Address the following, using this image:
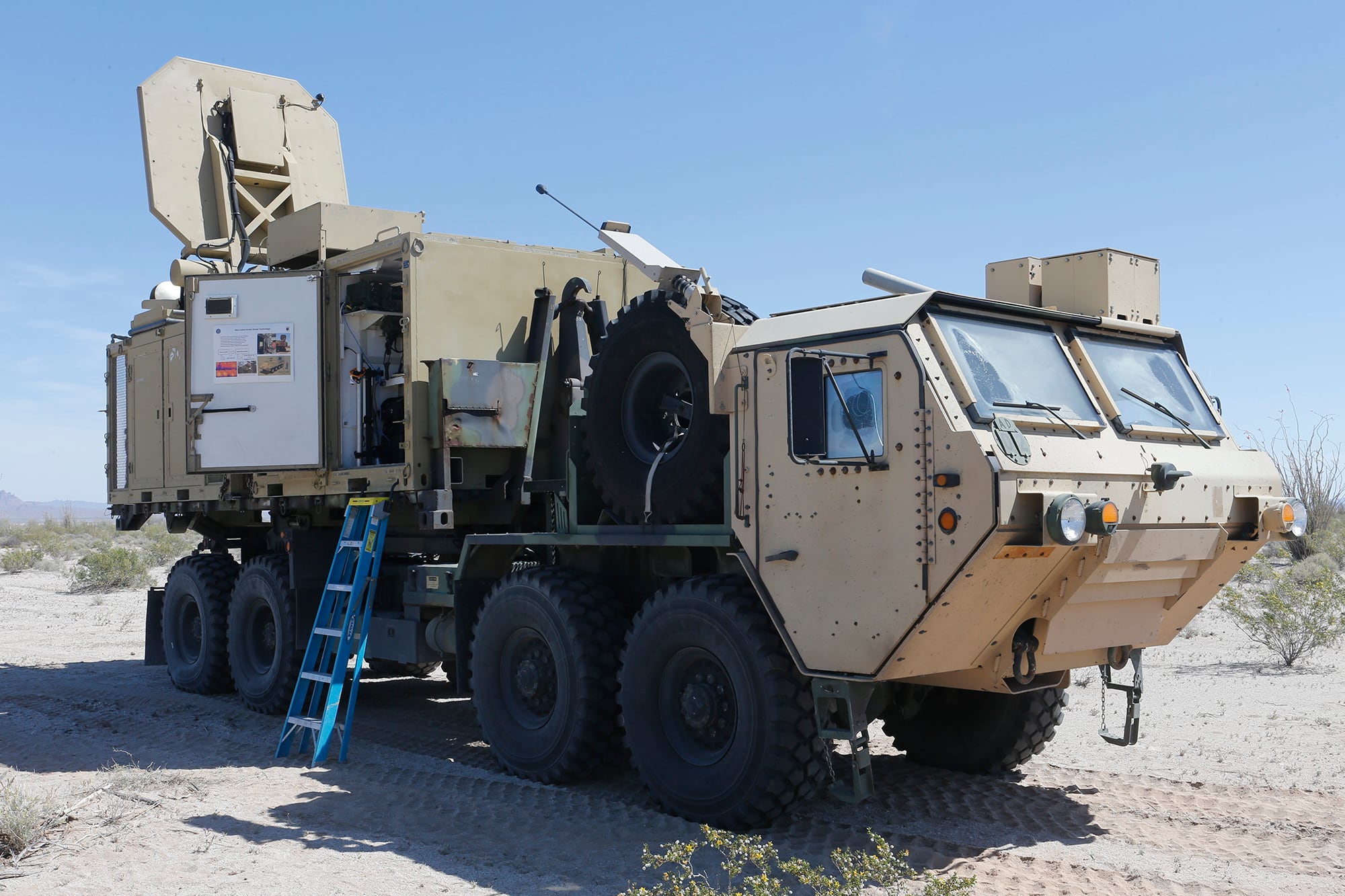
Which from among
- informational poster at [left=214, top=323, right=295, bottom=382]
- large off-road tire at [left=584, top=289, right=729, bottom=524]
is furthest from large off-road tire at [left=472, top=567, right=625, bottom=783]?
informational poster at [left=214, top=323, right=295, bottom=382]

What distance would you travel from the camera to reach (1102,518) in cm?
553

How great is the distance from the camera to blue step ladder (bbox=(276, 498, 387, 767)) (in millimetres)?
8672

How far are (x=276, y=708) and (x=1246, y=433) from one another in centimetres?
788

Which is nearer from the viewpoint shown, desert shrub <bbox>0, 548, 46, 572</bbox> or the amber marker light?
the amber marker light

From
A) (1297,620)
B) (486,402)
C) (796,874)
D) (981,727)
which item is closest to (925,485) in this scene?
(796,874)

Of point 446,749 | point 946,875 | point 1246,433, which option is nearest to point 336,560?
point 446,749

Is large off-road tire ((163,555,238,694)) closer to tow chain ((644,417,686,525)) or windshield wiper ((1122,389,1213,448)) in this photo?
tow chain ((644,417,686,525))

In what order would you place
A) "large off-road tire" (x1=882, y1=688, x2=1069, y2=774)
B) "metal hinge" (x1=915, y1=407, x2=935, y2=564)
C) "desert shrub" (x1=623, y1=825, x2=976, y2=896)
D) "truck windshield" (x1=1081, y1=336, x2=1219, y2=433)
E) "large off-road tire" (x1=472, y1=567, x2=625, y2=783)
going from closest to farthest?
"desert shrub" (x1=623, y1=825, x2=976, y2=896), "metal hinge" (x1=915, y1=407, x2=935, y2=564), "truck windshield" (x1=1081, y1=336, x2=1219, y2=433), "large off-road tire" (x1=472, y1=567, x2=625, y2=783), "large off-road tire" (x1=882, y1=688, x2=1069, y2=774)

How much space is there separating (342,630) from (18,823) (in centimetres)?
308

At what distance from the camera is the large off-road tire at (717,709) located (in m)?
6.33

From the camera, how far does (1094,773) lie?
26.2 ft

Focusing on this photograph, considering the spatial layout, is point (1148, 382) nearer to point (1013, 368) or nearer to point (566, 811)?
point (1013, 368)

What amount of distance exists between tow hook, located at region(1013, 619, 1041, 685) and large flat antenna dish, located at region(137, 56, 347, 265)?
8151mm

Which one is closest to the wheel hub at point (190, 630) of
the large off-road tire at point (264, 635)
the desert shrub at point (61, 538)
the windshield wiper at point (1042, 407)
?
the large off-road tire at point (264, 635)
